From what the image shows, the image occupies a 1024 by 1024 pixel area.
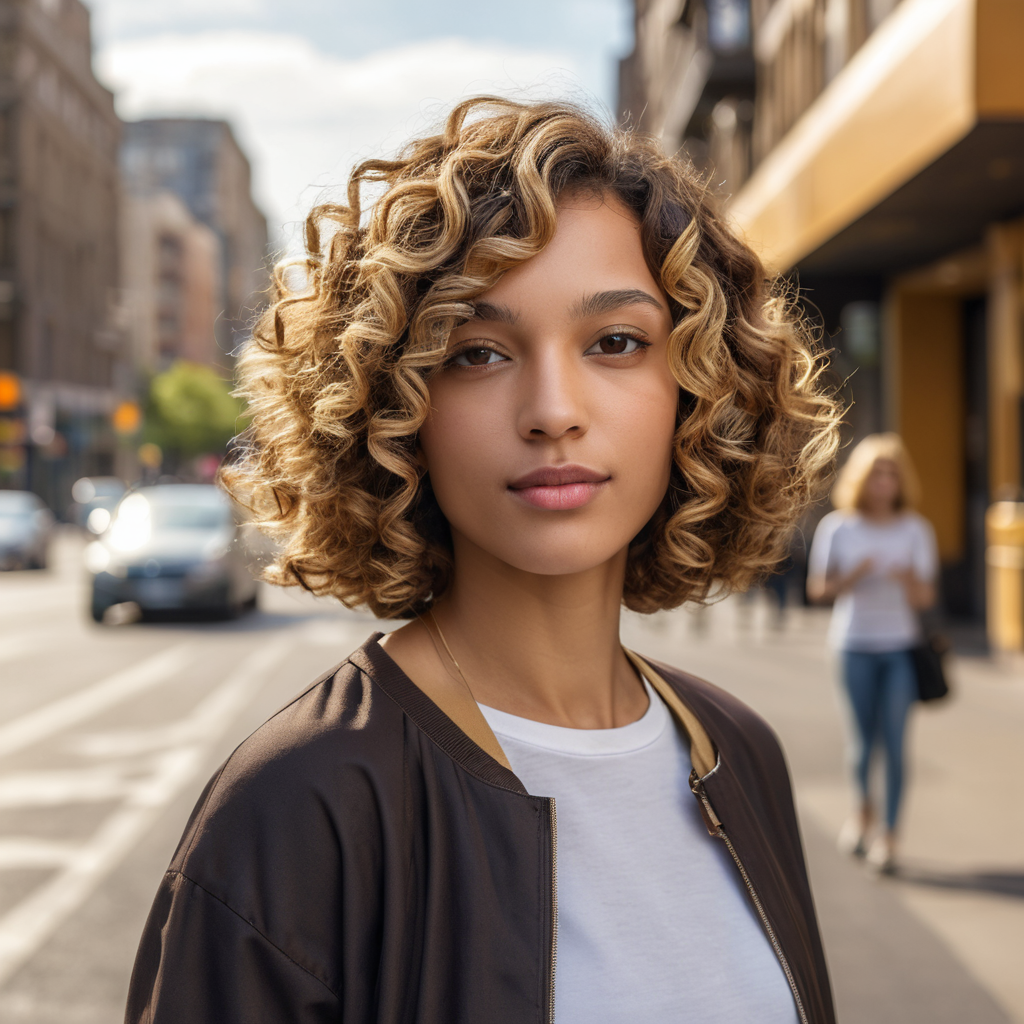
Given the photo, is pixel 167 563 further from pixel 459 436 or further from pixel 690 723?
pixel 459 436

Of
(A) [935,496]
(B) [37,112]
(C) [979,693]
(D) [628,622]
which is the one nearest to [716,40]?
(A) [935,496]

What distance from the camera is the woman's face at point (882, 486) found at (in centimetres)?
621

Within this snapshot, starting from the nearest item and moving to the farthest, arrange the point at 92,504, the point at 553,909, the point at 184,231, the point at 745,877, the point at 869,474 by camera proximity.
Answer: the point at 553,909 → the point at 745,877 → the point at 869,474 → the point at 92,504 → the point at 184,231

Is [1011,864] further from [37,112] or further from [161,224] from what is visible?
[161,224]

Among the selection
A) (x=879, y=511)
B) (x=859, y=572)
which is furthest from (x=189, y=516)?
(x=859, y=572)

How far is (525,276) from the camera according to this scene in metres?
1.44

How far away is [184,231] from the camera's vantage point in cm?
9412

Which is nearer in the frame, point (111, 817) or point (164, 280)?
point (111, 817)

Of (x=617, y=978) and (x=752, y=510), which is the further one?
(x=752, y=510)

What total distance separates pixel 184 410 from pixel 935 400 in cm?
6320

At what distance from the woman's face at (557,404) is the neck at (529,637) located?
97mm

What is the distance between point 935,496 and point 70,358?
5072 cm

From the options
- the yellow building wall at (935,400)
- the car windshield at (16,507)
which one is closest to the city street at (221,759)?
the yellow building wall at (935,400)

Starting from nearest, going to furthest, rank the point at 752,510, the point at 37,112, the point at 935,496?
1. the point at 752,510
2. the point at 935,496
3. the point at 37,112
